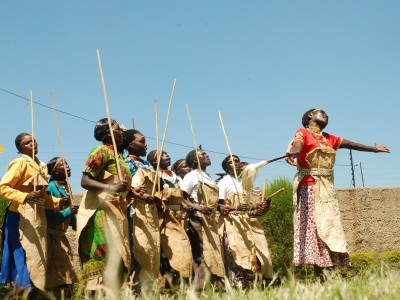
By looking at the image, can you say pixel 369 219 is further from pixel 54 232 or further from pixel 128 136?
pixel 54 232

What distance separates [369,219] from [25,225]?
697cm

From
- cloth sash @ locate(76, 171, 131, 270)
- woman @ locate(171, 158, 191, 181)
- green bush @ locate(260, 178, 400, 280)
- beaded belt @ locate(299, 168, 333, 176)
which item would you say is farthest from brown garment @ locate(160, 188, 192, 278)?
green bush @ locate(260, 178, 400, 280)

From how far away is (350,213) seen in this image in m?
11.0

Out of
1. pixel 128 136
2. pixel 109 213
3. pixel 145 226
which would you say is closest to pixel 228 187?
pixel 128 136

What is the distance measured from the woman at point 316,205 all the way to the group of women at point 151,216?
0.4 inches

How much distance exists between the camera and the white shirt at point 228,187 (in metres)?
7.89

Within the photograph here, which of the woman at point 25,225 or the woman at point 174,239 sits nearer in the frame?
the woman at point 25,225

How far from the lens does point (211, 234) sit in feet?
24.4

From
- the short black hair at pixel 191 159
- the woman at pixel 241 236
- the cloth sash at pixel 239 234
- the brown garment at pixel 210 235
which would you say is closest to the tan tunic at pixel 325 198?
the woman at pixel 241 236

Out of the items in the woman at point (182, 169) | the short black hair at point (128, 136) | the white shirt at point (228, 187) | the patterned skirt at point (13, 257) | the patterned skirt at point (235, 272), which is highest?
the short black hair at point (128, 136)

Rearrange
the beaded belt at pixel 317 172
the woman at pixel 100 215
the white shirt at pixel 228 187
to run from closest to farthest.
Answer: the woman at pixel 100 215 → the beaded belt at pixel 317 172 → the white shirt at pixel 228 187

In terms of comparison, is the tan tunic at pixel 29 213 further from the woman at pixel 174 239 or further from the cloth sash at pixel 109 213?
the woman at pixel 174 239

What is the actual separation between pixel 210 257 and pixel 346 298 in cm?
486

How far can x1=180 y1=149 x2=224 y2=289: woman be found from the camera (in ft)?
23.9
